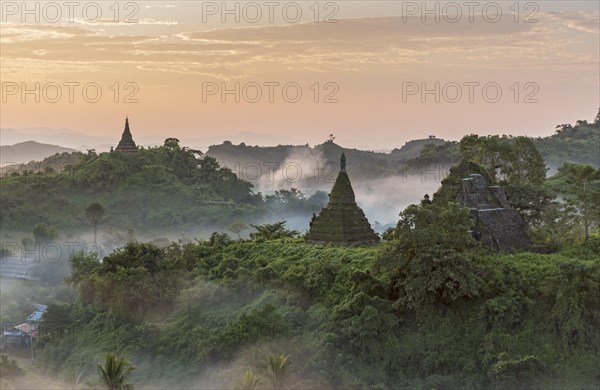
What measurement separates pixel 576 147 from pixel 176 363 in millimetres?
71734

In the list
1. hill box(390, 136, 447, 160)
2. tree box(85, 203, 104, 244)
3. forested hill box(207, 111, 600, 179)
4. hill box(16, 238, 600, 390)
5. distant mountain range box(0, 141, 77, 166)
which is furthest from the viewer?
hill box(390, 136, 447, 160)

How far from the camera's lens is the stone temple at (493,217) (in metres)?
32.5

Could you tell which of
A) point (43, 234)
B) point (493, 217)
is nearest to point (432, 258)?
point (493, 217)

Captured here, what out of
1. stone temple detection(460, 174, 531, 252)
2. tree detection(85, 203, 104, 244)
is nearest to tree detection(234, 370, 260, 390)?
stone temple detection(460, 174, 531, 252)

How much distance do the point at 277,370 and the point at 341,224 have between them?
10278mm

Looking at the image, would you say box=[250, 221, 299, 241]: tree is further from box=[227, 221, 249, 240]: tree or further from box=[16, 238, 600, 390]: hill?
box=[227, 221, 249, 240]: tree

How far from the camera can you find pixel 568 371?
27.2m

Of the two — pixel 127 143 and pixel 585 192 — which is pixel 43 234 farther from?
pixel 585 192

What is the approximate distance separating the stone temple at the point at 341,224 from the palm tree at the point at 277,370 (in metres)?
9.24

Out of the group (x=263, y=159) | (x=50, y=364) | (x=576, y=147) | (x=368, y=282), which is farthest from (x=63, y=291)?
(x=263, y=159)

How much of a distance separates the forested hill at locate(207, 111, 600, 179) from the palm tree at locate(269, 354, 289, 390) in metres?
60.4

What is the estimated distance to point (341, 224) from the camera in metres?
37.4

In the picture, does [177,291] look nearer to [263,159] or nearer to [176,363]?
[176,363]

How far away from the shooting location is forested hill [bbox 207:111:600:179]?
3612 inches
